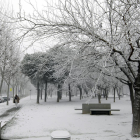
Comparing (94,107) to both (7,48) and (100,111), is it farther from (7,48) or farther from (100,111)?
(7,48)

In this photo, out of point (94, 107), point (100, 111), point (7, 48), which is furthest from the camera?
point (94, 107)

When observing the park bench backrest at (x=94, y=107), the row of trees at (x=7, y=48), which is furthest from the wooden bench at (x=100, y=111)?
the row of trees at (x=7, y=48)

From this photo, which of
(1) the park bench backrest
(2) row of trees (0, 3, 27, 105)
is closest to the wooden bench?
(1) the park bench backrest

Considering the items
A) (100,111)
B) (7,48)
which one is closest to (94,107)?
(100,111)

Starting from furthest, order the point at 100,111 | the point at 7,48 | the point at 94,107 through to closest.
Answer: the point at 94,107 < the point at 100,111 < the point at 7,48

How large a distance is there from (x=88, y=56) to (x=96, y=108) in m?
7.56

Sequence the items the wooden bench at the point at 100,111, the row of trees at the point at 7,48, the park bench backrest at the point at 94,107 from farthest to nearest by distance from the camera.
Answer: the park bench backrest at the point at 94,107 < the wooden bench at the point at 100,111 < the row of trees at the point at 7,48

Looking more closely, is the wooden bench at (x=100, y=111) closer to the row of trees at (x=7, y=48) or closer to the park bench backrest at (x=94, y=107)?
the park bench backrest at (x=94, y=107)

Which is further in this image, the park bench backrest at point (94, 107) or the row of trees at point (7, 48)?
the park bench backrest at point (94, 107)

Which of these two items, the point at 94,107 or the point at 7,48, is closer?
the point at 7,48

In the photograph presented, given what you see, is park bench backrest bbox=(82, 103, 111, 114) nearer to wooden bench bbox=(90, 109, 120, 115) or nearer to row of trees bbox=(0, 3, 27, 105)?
wooden bench bbox=(90, 109, 120, 115)

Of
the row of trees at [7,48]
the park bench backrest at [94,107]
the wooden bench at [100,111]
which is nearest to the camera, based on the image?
the row of trees at [7,48]

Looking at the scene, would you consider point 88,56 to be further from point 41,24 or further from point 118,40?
point 41,24

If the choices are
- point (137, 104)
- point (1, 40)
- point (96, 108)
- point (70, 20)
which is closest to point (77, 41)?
point (70, 20)
